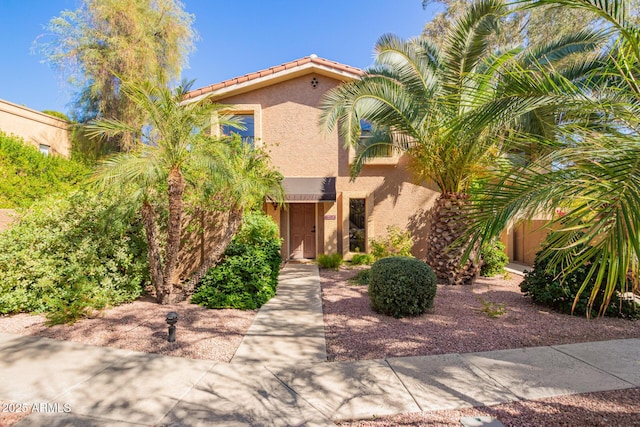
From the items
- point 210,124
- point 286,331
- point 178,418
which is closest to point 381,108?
point 210,124

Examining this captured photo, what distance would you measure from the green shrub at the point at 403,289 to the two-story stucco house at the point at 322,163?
21.1ft

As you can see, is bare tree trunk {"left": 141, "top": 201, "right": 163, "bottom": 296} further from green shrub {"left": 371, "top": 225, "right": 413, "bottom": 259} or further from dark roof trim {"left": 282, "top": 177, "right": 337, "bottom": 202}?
green shrub {"left": 371, "top": 225, "right": 413, "bottom": 259}

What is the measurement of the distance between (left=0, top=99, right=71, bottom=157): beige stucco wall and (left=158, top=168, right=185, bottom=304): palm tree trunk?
12.7m

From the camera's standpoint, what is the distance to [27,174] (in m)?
12.2

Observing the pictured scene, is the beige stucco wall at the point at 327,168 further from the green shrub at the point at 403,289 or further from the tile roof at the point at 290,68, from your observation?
the green shrub at the point at 403,289

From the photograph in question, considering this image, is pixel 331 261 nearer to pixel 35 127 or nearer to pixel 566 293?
pixel 566 293

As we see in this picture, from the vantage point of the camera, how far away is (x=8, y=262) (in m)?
6.41

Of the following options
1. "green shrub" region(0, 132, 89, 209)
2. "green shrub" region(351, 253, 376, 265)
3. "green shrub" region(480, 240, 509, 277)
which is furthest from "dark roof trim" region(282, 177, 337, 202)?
"green shrub" region(0, 132, 89, 209)

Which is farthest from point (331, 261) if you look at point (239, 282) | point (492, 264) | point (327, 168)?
point (492, 264)

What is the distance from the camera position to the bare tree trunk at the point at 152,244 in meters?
6.74

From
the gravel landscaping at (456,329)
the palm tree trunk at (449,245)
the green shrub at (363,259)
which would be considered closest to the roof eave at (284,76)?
the palm tree trunk at (449,245)

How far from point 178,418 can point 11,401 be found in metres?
2.15

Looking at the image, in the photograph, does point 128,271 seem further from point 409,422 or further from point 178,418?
point 409,422

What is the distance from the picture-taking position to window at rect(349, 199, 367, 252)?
43.2ft
